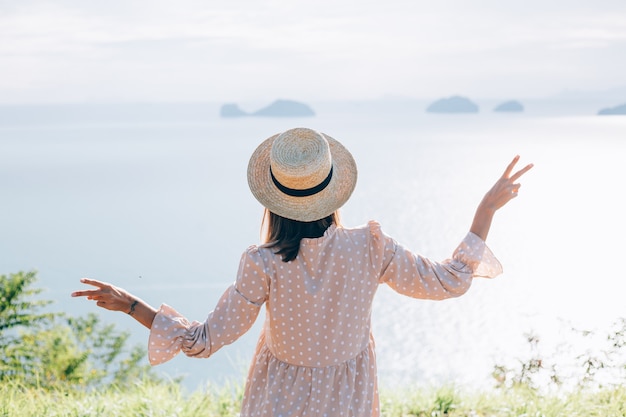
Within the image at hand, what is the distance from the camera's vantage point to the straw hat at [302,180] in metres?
1.59

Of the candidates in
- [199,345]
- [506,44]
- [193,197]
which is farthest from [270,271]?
[506,44]

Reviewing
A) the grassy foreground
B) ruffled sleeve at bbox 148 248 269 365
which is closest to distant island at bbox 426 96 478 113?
the grassy foreground

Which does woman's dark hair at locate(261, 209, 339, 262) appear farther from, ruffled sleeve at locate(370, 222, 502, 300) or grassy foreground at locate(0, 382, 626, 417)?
grassy foreground at locate(0, 382, 626, 417)

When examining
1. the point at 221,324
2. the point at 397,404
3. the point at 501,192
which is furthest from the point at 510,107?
the point at 221,324

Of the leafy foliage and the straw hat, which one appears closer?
the straw hat

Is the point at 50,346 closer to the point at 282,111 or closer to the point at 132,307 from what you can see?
the point at 132,307

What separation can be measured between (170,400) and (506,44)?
332ft

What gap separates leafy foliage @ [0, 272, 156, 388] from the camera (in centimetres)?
1083

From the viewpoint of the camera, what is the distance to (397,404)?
115 inches

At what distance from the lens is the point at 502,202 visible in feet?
5.81

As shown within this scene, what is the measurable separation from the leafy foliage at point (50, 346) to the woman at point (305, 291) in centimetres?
800

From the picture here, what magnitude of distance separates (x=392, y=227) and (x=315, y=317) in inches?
1447

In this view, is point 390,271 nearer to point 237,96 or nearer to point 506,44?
point 506,44

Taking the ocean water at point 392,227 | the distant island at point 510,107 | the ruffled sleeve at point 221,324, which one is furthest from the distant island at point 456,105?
the ruffled sleeve at point 221,324
